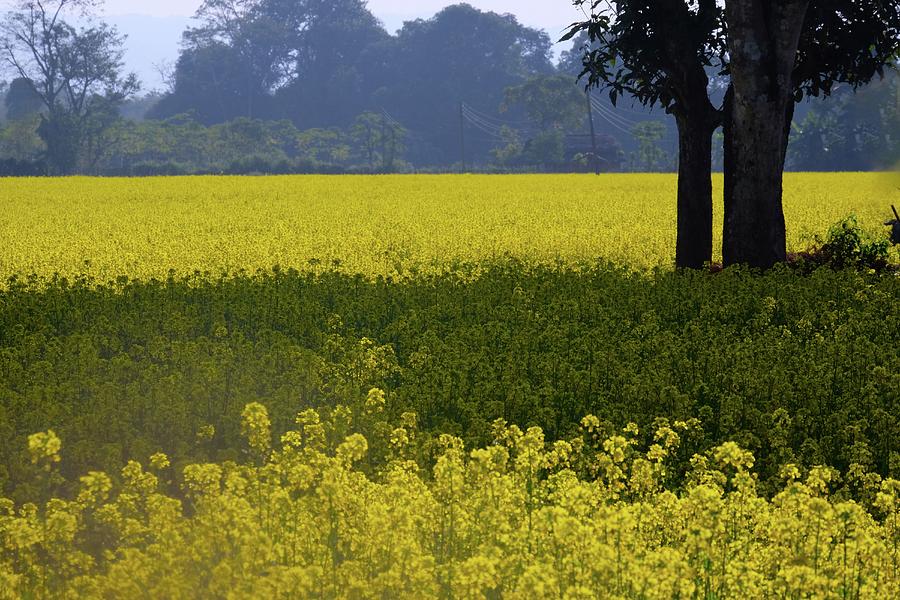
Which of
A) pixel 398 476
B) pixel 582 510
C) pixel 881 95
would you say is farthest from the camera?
pixel 881 95

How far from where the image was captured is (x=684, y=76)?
1875 cm

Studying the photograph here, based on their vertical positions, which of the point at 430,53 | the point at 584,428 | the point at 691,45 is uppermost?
the point at 430,53

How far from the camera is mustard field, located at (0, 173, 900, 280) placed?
20125mm

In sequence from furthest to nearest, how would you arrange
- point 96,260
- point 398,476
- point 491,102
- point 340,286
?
point 491,102
point 96,260
point 340,286
point 398,476

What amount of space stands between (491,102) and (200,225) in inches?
3538

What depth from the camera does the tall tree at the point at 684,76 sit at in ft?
61.6

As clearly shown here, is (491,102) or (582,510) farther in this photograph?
(491,102)

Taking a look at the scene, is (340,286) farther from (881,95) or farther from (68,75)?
(68,75)

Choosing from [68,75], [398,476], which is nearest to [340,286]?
[398,476]

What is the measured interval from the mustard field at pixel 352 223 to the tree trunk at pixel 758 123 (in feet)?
7.10

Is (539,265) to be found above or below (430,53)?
below

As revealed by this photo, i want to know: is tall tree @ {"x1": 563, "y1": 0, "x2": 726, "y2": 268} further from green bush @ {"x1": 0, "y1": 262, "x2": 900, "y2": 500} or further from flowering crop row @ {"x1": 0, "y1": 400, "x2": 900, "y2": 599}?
flowering crop row @ {"x1": 0, "y1": 400, "x2": 900, "y2": 599}

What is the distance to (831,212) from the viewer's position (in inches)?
1223

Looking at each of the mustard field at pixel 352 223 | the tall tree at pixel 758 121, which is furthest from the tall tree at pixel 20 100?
the tall tree at pixel 758 121
